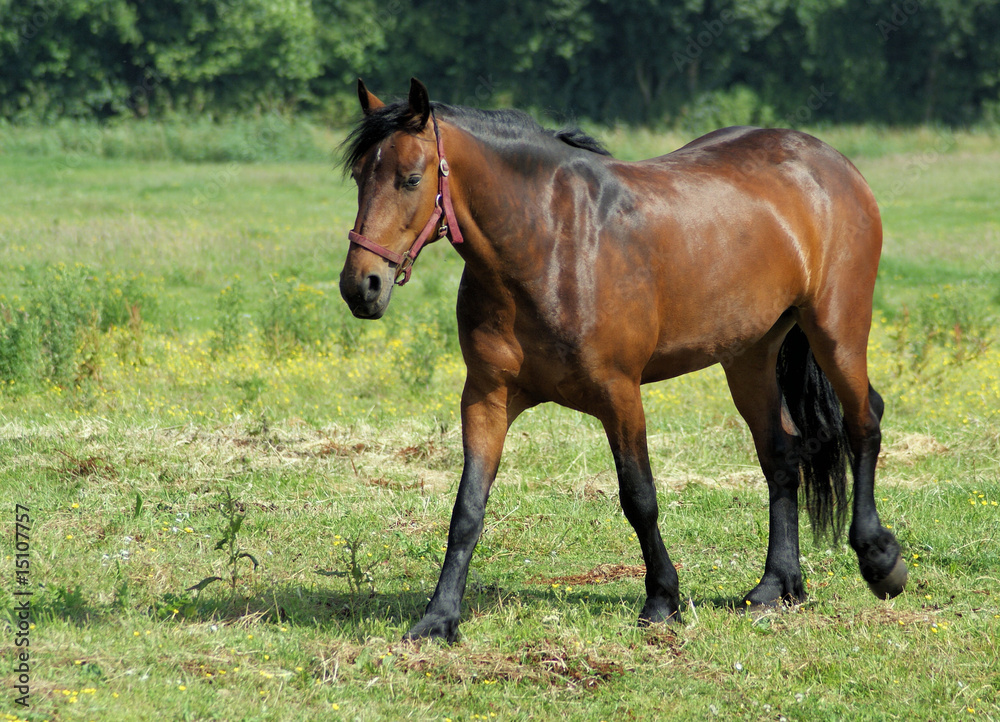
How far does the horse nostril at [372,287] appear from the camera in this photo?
3.61 meters

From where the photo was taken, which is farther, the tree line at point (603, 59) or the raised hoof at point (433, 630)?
the tree line at point (603, 59)

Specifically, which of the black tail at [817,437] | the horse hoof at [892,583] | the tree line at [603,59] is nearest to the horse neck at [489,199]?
the black tail at [817,437]

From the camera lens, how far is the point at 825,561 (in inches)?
218

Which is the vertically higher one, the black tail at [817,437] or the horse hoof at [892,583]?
the black tail at [817,437]

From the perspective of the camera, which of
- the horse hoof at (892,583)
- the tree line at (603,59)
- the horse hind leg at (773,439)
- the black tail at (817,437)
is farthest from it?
the tree line at (603,59)

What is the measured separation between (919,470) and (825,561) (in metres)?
1.80

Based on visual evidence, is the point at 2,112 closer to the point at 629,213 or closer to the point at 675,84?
the point at 675,84

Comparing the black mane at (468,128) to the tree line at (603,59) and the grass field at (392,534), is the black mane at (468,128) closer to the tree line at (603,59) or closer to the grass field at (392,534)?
the grass field at (392,534)

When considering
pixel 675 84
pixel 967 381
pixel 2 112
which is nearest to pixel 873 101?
pixel 675 84

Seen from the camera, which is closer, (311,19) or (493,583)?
(493,583)

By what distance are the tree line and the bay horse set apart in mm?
39047

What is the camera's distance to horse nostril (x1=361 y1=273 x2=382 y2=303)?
3.61 metres

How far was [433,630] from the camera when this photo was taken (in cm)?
416

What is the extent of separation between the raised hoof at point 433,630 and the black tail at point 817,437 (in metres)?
2.12
